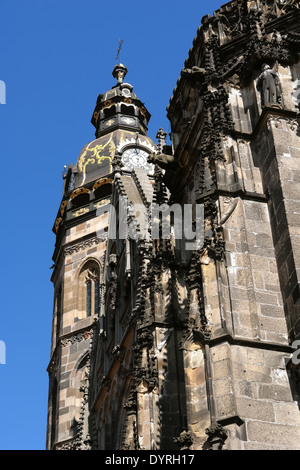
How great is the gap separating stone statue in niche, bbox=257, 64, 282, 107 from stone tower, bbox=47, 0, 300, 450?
34mm

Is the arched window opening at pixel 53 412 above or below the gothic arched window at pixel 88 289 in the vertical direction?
below

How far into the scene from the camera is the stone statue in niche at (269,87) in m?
17.9

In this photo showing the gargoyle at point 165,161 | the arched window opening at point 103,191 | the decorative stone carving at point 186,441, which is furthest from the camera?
the arched window opening at point 103,191

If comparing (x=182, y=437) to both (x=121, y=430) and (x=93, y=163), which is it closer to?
(x=121, y=430)

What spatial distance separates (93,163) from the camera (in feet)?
149

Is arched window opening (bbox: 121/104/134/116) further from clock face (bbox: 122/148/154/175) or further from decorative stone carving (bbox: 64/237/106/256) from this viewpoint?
decorative stone carving (bbox: 64/237/106/256)

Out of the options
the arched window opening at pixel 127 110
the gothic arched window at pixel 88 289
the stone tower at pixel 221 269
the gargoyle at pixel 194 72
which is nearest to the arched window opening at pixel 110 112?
the arched window opening at pixel 127 110

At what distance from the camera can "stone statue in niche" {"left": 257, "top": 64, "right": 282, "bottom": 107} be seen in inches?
706

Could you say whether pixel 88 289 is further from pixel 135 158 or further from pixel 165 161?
pixel 165 161

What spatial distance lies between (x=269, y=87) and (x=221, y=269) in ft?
14.0

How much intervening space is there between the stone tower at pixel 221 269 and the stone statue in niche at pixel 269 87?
0.11 ft

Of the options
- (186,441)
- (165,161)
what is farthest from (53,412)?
(186,441)

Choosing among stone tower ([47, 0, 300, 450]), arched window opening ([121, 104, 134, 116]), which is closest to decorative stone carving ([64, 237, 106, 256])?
arched window opening ([121, 104, 134, 116])

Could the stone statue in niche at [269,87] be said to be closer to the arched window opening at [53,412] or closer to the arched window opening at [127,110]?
the arched window opening at [53,412]
